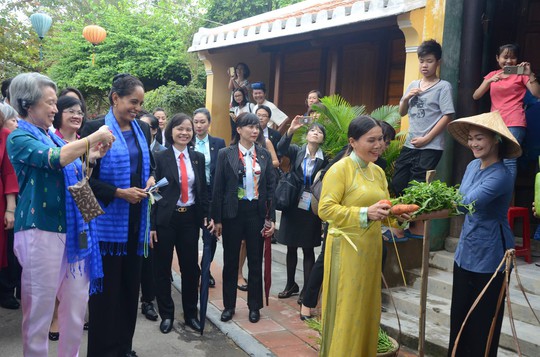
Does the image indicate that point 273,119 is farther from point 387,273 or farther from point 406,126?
point 387,273

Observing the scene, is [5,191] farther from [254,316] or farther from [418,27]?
[418,27]

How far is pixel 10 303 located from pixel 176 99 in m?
9.80

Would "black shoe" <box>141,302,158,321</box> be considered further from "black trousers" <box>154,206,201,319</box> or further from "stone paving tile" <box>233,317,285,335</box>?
"stone paving tile" <box>233,317,285,335</box>

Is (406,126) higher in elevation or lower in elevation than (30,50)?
lower

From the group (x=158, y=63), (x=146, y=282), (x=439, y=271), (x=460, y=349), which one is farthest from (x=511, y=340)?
(x=158, y=63)

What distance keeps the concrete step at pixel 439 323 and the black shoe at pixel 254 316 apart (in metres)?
1.36

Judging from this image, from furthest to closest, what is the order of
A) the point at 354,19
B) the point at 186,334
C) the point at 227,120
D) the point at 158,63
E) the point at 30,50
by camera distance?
the point at 158,63 < the point at 30,50 < the point at 227,120 < the point at 354,19 < the point at 186,334

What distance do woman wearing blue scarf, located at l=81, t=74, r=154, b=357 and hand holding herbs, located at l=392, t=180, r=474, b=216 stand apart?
1.95m

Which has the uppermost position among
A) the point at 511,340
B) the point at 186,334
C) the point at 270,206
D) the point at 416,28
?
the point at 416,28

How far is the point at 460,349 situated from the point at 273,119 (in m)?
5.68

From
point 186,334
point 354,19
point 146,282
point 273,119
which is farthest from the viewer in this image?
point 273,119

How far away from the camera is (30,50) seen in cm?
1595

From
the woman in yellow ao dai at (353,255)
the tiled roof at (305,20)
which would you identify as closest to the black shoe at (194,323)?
the woman in yellow ao dai at (353,255)

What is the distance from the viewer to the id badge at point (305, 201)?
5.69 metres
